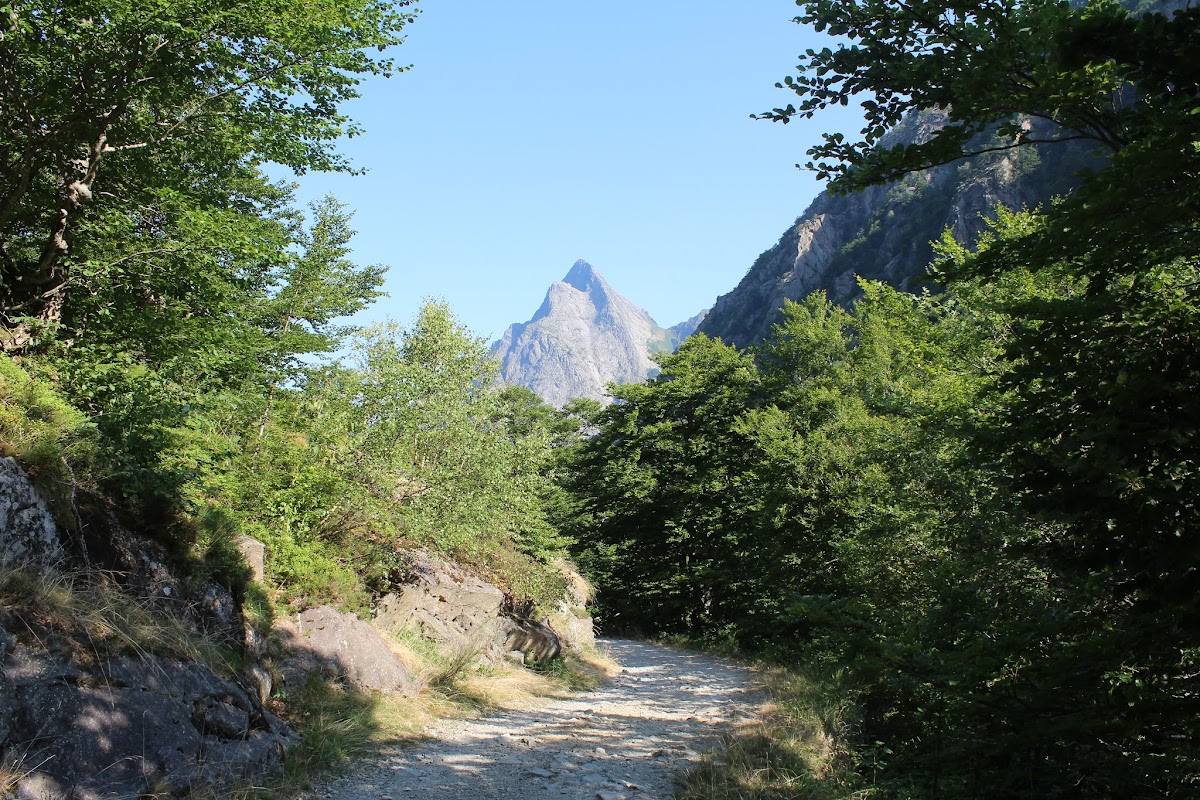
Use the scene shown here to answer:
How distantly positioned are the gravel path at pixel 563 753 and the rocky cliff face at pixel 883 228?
53109mm

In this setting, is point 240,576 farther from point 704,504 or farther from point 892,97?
point 704,504

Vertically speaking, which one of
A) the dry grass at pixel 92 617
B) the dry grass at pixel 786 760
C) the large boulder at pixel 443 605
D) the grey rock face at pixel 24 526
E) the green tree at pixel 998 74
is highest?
the green tree at pixel 998 74

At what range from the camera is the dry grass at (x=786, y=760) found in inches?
233

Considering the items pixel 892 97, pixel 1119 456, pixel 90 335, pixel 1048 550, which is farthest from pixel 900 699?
pixel 90 335

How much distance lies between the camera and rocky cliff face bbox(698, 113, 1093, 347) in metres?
81.8

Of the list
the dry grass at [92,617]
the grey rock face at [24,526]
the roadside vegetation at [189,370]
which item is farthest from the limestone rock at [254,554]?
the grey rock face at [24,526]

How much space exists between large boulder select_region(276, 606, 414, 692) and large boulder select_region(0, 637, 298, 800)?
2.18 m

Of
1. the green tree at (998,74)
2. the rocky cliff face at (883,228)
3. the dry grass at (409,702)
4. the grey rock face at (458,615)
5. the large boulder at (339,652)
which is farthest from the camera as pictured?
the rocky cliff face at (883,228)

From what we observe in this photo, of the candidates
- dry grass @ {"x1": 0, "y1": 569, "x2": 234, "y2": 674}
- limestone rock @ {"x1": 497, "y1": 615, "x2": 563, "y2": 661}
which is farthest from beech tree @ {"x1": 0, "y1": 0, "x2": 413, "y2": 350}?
limestone rock @ {"x1": 497, "y1": 615, "x2": 563, "y2": 661}

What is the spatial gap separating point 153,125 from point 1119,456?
9856mm

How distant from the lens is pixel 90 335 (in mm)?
7820

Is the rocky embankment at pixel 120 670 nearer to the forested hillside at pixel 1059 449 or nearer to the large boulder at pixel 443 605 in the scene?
the large boulder at pixel 443 605

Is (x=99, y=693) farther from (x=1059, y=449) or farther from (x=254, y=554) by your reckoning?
(x=1059, y=449)

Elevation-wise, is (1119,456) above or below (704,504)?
above
